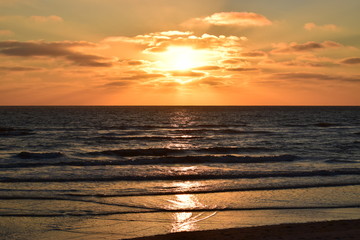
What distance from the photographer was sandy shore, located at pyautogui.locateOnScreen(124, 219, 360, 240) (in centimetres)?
860

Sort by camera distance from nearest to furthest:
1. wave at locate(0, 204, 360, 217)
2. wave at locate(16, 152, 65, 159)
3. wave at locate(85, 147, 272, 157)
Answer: wave at locate(0, 204, 360, 217)
wave at locate(16, 152, 65, 159)
wave at locate(85, 147, 272, 157)

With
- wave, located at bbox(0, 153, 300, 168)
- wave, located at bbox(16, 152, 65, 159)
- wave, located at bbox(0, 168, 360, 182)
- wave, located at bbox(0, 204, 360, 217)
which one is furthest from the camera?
wave, located at bbox(16, 152, 65, 159)

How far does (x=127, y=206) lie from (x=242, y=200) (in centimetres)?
424

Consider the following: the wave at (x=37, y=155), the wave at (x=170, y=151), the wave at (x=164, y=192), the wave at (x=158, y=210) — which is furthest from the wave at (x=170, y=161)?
the wave at (x=158, y=210)

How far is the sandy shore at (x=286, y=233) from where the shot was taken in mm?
8602

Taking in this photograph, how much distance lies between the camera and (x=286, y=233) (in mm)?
8898

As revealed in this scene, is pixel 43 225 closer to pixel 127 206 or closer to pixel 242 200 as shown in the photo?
pixel 127 206

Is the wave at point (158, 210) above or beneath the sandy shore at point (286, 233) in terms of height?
beneath

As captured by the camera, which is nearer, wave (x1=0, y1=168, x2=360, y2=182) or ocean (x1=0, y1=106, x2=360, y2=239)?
ocean (x1=0, y1=106, x2=360, y2=239)

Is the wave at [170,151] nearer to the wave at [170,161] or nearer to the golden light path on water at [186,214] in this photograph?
the wave at [170,161]

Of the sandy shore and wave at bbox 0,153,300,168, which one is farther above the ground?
the sandy shore

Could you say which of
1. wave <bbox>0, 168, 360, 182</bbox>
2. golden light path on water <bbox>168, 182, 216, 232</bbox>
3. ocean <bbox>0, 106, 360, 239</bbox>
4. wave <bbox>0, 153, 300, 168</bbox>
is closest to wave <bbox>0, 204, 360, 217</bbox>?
ocean <bbox>0, 106, 360, 239</bbox>

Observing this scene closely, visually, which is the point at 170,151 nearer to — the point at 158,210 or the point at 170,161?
the point at 170,161

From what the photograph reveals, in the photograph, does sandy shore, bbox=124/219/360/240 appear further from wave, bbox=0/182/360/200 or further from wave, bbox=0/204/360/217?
wave, bbox=0/182/360/200
